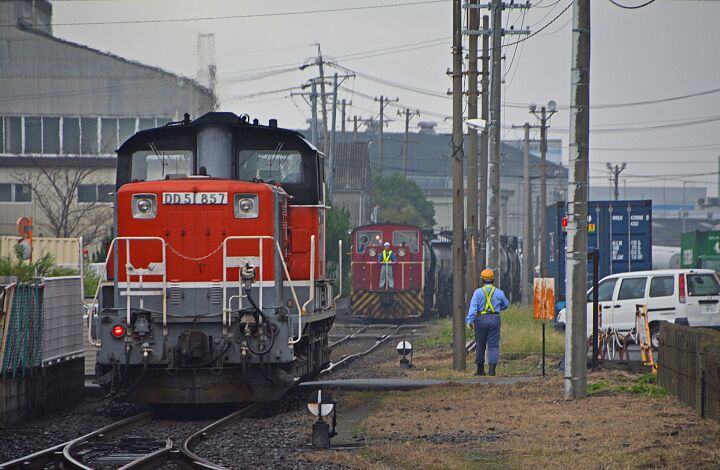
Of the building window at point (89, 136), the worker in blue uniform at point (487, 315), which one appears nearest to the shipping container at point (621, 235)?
the worker in blue uniform at point (487, 315)

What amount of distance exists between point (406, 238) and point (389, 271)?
1.33 meters

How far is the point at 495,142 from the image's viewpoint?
31.9 metres

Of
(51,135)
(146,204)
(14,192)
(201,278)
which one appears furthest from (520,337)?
(51,135)

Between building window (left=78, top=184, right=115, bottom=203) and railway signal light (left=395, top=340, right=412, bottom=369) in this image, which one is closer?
railway signal light (left=395, top=340, right=412, bottom=369)

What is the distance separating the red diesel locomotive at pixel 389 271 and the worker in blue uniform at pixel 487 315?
20107 millimetres

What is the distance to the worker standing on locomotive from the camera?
39.4 m

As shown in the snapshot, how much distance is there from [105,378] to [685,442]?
6705mm

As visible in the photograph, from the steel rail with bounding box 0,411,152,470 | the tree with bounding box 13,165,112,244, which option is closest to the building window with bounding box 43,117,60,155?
the tree with bounding box 13,165,112,244

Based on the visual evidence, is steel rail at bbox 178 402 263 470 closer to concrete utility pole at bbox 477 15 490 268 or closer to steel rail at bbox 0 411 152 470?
steel rail at bbox 0 411 152 470

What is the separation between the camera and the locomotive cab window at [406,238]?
129ft

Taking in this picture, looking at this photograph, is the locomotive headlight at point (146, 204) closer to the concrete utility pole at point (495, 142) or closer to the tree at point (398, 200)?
the concrete utility pole at point (495, 142)

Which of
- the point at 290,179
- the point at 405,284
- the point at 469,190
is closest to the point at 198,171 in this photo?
the point at 290,179

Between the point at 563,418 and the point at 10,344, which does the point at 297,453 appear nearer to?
the point at 563,418

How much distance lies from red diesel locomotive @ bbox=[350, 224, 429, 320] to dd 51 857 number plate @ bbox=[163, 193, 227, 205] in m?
25.9
